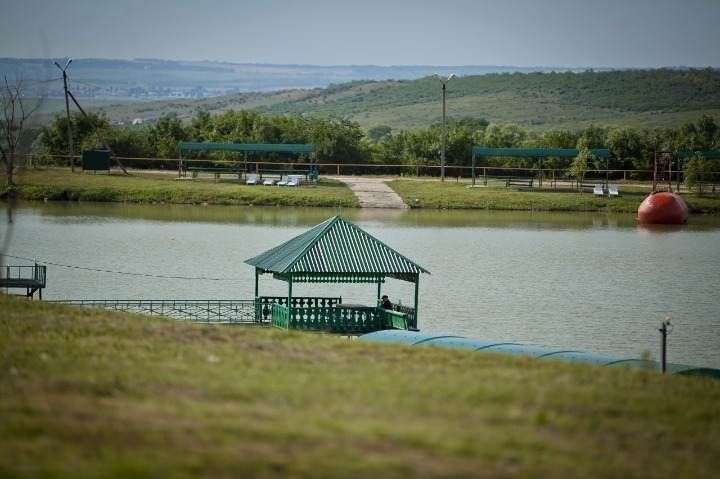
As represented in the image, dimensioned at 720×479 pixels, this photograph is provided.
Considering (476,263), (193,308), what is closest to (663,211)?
(476,263)

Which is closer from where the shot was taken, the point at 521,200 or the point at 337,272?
the point at 337,272

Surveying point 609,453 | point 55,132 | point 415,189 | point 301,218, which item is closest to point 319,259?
point 609,453

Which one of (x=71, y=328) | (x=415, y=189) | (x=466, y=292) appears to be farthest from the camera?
(x=415, y=189)

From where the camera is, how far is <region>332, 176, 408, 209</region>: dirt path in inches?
2980

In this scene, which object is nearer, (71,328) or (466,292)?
(71,328)

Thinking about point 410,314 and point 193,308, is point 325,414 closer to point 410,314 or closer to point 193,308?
point 410,314

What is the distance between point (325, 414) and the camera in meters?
13.2

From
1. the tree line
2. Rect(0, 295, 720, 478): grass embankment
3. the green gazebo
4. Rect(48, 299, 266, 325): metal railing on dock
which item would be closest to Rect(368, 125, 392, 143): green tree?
the tree line

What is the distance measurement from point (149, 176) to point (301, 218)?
18846 millimetres

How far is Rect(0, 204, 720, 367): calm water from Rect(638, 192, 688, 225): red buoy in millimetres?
993

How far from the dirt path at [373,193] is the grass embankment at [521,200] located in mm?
647

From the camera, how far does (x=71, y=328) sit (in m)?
19.7

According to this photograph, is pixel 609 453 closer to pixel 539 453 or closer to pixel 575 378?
pixel 539 453

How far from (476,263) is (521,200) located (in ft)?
92.4
